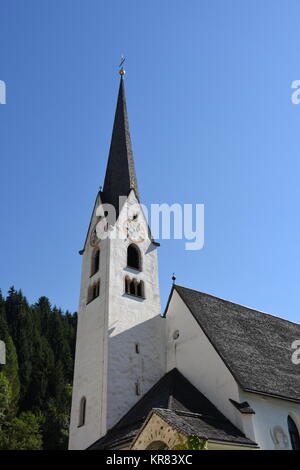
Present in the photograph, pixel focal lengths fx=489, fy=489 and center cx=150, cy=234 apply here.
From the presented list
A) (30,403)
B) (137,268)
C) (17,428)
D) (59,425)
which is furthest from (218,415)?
(30,403)

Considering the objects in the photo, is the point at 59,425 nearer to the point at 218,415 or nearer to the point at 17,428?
the point at 17,428

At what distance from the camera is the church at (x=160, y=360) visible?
1655cm

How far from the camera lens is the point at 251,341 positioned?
69.1 feet

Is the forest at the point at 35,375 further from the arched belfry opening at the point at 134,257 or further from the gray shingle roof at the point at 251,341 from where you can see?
the gray shingle roof at the point at 251,341

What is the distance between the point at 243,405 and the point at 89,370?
7.02 m

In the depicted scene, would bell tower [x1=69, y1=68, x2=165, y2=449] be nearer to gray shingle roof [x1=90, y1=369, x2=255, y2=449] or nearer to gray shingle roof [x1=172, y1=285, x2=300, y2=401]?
gray shingle roof [x1=90, y1=369, x2=255, y2=449]

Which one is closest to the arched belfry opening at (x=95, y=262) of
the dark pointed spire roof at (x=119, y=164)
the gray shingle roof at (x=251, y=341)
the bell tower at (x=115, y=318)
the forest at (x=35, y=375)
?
the bell tower at (x=115, y=318)

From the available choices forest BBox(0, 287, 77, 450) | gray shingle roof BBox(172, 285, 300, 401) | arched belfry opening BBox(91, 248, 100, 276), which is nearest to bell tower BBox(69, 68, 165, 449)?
arched belfry opening BBox(91, 248, 100, 276)

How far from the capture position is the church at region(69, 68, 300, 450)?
1655 centimetres

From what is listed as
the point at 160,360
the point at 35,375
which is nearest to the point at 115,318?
the point at 160,360

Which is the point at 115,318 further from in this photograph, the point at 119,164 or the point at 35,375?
the point at 35,375

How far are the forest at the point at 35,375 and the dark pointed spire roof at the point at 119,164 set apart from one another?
2551 cm

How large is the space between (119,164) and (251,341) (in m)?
12.8

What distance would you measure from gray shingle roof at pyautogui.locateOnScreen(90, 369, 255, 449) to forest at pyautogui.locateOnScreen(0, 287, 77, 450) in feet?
85.3
